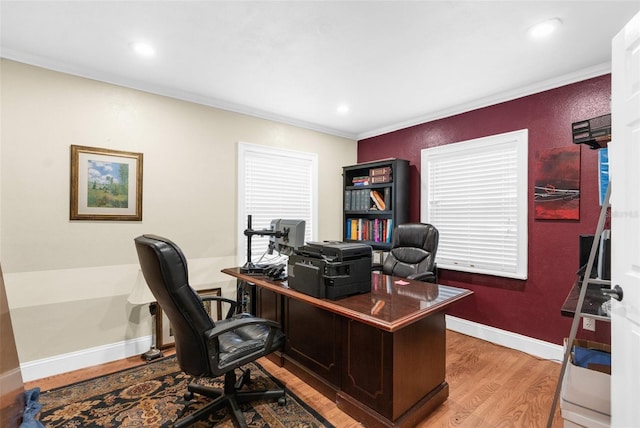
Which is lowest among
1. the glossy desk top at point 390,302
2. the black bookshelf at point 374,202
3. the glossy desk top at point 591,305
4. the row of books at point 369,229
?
the glossy desk top at point 390,302

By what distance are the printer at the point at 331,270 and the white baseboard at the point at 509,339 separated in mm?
1917

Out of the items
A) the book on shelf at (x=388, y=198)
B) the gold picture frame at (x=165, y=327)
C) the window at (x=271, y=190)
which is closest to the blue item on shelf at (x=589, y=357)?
the book on shelf at (x=388, y=198)

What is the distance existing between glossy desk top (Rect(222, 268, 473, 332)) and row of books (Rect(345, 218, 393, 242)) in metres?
1.52

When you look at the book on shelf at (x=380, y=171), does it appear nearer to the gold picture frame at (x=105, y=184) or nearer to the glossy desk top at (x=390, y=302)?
the glossy desk top at (x=390, y=302)

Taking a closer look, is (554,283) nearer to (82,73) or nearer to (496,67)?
(496,67)

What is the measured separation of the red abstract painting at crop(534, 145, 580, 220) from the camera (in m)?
2.57

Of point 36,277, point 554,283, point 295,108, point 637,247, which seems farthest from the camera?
point 295,108

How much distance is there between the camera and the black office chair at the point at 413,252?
118 inches

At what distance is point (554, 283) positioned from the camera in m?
2.71

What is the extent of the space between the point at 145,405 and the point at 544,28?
3657 mm

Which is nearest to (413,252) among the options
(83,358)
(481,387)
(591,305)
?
(481,387)

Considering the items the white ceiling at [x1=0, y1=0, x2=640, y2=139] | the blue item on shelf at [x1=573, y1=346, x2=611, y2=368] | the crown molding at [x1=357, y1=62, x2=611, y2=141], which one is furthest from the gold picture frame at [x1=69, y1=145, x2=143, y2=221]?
the blue item on shelf at [x1=573, y1=346, x2=611, y2=368]

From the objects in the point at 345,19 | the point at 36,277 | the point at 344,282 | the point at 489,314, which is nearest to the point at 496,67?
the point at 345,19

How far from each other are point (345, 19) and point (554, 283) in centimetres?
285
